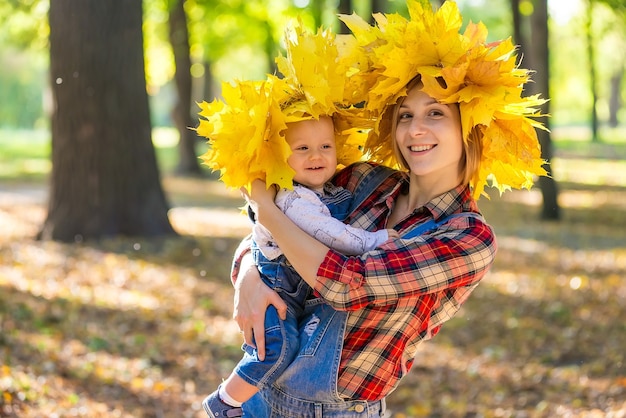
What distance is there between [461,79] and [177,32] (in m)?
20.3

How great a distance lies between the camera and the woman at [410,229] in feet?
8.91

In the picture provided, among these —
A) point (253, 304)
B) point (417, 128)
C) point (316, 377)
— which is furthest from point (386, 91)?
point (316, 377)

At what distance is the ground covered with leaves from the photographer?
6.26 m

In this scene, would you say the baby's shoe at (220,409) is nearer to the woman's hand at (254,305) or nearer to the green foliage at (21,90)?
the woman's hand at (254,305)

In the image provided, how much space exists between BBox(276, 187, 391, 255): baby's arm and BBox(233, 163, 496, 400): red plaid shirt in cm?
9

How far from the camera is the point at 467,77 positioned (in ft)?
9.42

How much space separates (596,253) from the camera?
1218 centimetres

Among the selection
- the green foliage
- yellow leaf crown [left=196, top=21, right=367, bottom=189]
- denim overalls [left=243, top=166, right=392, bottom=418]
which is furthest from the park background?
the green foliage

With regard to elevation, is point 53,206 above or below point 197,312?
above

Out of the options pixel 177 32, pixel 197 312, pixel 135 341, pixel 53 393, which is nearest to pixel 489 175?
pixel 53 393

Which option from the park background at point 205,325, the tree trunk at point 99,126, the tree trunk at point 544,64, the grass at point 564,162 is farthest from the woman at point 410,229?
the grass at point 564,162

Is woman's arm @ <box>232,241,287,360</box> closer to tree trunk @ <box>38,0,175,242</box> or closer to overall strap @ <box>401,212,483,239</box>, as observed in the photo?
overall strap @ <box>401,212,483,239</box>

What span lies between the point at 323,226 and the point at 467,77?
684mm

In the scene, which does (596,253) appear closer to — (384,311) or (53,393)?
(53,393)
